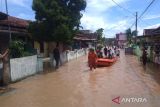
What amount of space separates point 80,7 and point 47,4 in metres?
3.23

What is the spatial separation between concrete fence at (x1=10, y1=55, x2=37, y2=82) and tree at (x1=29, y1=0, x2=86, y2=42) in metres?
7.24

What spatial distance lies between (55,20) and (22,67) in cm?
1033

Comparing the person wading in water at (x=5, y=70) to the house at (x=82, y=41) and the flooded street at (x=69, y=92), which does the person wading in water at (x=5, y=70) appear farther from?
the house at (x=82, y=41)

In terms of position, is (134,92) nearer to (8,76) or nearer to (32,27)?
(8,76)

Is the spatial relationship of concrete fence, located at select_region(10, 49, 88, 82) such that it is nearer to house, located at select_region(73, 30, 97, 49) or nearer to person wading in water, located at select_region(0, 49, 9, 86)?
person wading in water, located at select_region(0, 49, 9, 86)

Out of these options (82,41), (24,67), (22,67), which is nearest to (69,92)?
(22,67)

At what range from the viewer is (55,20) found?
29.4 metres

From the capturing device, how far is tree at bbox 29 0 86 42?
96.5ft

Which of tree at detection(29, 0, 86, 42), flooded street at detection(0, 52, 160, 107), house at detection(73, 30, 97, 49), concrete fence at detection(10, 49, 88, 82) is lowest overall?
flooded street at detection(0, 52, 160, 107)

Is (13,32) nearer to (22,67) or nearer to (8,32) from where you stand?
(8,32)

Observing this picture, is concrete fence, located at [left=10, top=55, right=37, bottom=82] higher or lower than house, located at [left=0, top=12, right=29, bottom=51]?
lower

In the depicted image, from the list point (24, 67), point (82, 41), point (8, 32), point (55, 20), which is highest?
Answer: point (55, 20)

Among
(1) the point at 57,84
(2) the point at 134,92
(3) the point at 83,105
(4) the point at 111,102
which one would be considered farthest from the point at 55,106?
(1) the point at 57,84

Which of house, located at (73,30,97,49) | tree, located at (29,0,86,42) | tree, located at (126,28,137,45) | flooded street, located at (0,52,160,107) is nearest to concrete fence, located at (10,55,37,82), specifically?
flooded street, located at (0,52,160,107)
